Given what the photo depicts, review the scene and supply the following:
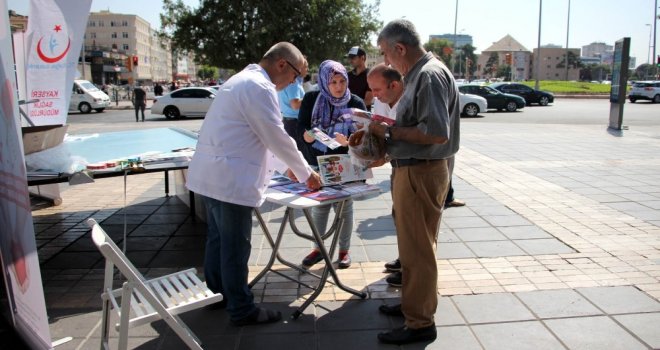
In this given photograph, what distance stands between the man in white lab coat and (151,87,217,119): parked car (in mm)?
18285

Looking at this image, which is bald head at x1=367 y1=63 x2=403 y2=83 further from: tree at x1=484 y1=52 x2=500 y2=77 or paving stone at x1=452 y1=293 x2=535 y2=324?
tree at x1=484 y1=52 x2=500 y2=77

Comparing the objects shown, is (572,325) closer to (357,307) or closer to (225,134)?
(357,307)

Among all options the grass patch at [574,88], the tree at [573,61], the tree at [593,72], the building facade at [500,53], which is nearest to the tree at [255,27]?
the grass patch at [574,88]

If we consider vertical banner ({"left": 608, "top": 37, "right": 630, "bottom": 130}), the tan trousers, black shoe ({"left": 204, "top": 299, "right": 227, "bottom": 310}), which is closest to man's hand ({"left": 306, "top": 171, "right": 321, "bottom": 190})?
the tan trousers

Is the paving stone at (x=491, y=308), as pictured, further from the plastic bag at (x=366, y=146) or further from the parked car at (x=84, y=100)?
the parked car at (x=84, y=100)

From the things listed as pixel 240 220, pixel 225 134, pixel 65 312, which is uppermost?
pixel 225 134

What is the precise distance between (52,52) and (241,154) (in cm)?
352

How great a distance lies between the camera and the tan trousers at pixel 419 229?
2.79m

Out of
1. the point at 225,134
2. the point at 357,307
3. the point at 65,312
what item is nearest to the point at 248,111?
the point at 225,134

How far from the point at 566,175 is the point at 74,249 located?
259 inches

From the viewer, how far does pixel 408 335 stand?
2.90m

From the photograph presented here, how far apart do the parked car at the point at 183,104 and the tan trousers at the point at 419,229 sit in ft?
61.3

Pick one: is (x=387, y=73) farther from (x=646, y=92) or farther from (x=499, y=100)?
(x=646, y=92)

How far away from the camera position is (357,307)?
341 centimetres
